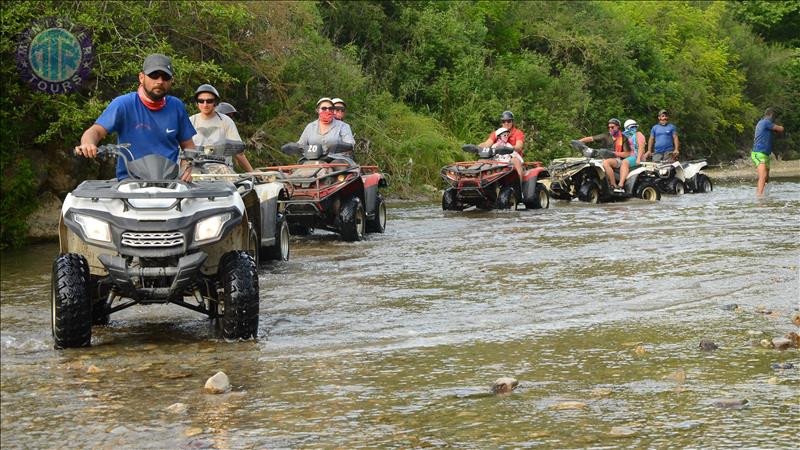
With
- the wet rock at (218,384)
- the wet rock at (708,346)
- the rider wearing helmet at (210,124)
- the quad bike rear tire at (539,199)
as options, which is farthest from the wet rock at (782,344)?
the quad bike rear tire at (539,199)

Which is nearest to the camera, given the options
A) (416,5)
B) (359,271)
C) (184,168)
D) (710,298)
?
(184,168)

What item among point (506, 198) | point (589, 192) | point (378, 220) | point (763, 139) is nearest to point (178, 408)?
point (378, 220)

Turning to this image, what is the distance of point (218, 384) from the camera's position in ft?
21.2

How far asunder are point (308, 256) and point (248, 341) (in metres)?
5.83

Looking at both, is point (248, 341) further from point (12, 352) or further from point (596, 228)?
point (596, 228)

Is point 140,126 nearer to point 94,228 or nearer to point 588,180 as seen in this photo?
point 94,228

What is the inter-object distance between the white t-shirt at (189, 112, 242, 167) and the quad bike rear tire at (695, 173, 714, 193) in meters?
16.5

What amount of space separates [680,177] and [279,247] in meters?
15.6

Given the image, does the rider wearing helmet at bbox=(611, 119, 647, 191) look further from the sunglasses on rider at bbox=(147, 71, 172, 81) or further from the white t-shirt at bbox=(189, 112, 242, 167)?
the sunglasses on rider at bbox=(147, 71, 172, 81)

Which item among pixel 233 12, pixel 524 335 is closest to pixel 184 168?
pixel 524 335

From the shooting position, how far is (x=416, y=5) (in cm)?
3500

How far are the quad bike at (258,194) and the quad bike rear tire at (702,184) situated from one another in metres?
15.7

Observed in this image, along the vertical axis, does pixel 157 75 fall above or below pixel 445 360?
above

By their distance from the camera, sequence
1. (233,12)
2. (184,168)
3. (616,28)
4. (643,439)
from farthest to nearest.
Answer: (616,28)
(233,12)
(184,168)
(643,439)
